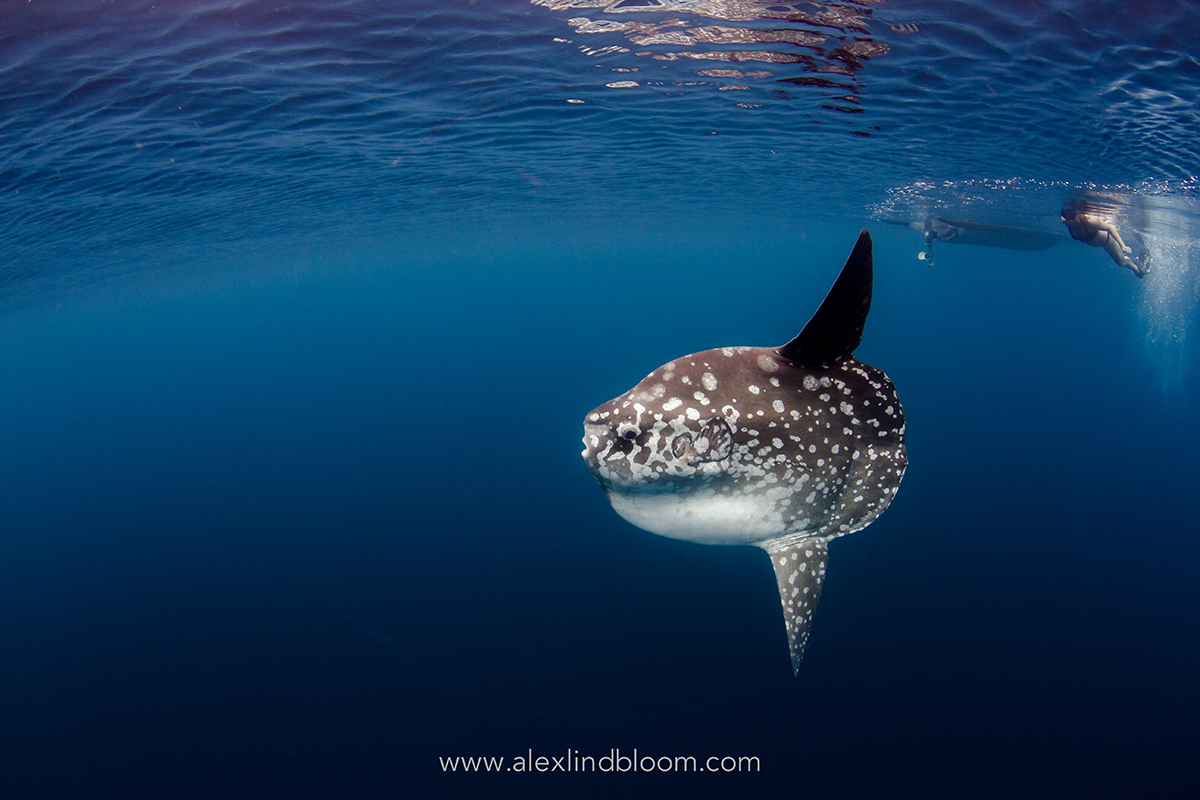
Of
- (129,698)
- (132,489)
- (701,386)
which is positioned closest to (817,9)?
(701,386)

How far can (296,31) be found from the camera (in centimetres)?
730

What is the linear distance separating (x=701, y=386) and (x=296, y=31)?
26.4 feet

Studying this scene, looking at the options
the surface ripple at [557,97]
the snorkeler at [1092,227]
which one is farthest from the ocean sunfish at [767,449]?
the snorkeler at [1092,227]

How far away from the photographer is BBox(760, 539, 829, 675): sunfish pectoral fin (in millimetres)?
3359

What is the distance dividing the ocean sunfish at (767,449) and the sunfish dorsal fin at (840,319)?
1 centimetres

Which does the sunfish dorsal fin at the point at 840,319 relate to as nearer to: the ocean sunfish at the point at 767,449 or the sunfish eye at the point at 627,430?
the ocean sunfish at the point at 767,449

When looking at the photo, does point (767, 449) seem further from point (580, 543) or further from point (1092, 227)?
point (1092, 227)

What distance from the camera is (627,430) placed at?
9.45 ft

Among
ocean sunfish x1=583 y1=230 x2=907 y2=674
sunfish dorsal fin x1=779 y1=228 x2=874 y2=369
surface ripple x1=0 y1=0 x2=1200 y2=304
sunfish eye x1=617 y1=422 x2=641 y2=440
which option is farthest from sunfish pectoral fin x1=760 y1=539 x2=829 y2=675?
surface ripple x1=0 y1=0 x2=1200 y2=304


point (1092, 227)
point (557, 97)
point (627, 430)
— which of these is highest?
point (557, 97)

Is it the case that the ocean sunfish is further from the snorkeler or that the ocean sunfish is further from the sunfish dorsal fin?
the snorkeler

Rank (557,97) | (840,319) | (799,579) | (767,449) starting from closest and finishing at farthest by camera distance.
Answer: (840,319) < (767,449) < (799,579) < (557,97)

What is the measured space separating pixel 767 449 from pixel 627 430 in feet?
2.90

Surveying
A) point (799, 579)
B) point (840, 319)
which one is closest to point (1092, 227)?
point (799, 579)
